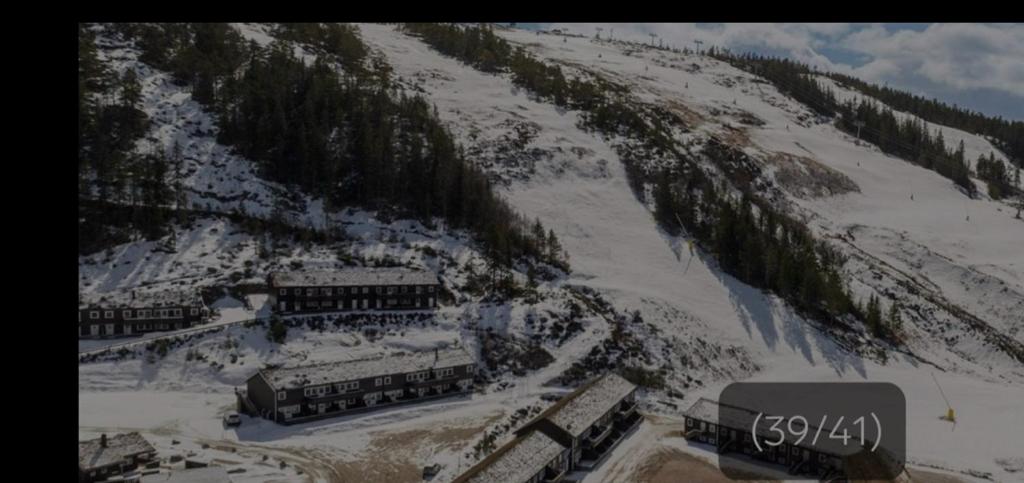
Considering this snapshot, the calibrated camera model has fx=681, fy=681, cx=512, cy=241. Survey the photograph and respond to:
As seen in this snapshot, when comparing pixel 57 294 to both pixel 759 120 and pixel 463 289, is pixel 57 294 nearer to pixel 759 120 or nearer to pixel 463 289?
pixel 463 289

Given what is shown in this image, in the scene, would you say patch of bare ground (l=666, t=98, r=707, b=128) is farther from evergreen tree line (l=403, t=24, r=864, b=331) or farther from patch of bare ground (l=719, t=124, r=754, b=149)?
patch of bare ground (l=719, t=124, r=754, b=149)

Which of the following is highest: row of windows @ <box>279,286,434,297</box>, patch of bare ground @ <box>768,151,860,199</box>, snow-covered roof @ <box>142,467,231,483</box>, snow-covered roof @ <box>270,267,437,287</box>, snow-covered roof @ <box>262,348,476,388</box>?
patch of bare ground @ <box>768,151,860,199</box>

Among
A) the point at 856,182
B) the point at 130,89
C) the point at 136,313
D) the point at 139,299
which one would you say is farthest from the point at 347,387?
the point at 856,182

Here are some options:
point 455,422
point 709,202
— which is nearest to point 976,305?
point 709,202

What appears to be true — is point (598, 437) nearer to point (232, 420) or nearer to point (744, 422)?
point (744, 422)

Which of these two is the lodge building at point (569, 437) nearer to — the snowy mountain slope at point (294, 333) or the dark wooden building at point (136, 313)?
the snowy mountain slope at point (294, 333)

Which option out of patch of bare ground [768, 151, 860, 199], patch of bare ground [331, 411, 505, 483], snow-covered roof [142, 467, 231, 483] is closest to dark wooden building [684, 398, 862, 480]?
patch of bare ground [331, 411, 505, 483]
